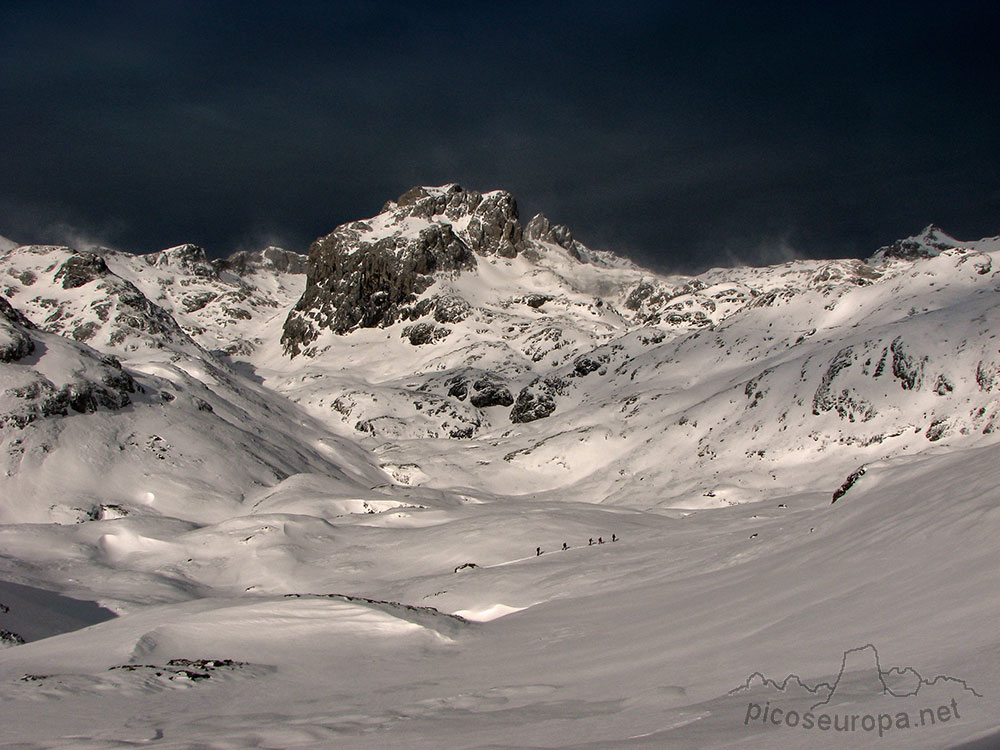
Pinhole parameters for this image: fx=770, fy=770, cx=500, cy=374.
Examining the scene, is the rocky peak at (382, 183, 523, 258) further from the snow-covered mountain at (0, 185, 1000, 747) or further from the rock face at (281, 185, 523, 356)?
the snow-covered mountain at (0, 185, 1000, 747)

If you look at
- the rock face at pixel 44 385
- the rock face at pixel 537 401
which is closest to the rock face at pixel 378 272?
the rock face at pixel 537 401

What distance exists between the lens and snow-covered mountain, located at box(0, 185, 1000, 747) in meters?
7.03

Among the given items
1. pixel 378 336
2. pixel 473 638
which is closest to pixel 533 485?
pixel 473 638

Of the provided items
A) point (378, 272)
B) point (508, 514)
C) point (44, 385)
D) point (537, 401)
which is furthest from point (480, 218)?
point (508, 514)

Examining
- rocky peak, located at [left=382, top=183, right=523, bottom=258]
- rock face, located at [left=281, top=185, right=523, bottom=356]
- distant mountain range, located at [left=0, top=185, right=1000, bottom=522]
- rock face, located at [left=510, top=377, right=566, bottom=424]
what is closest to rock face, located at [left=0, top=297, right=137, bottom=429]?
distant mountain range, located at [left=0, top=185, right=1000, bottom=522]

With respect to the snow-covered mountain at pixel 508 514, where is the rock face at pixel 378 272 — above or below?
above

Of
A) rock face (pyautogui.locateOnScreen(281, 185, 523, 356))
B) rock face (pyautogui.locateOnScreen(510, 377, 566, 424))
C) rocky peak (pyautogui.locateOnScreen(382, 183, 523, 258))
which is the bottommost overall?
rock face (pyautogui.locateOnScreen(510, 377, 566, 424))

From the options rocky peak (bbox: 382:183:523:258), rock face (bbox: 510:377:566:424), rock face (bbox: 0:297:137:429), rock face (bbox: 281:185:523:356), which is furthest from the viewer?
rocky peak (bbox: 382:183:523:258)

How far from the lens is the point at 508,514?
30531 mm

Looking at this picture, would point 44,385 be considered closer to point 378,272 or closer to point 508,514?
point 508,514

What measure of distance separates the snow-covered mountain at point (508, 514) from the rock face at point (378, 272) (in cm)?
1594

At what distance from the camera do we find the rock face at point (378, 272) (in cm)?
15800

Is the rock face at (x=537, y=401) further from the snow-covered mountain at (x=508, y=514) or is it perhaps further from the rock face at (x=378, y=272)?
the rock face at (x=378, y=272)

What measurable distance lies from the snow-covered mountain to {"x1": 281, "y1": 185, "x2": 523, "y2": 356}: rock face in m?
15.9
